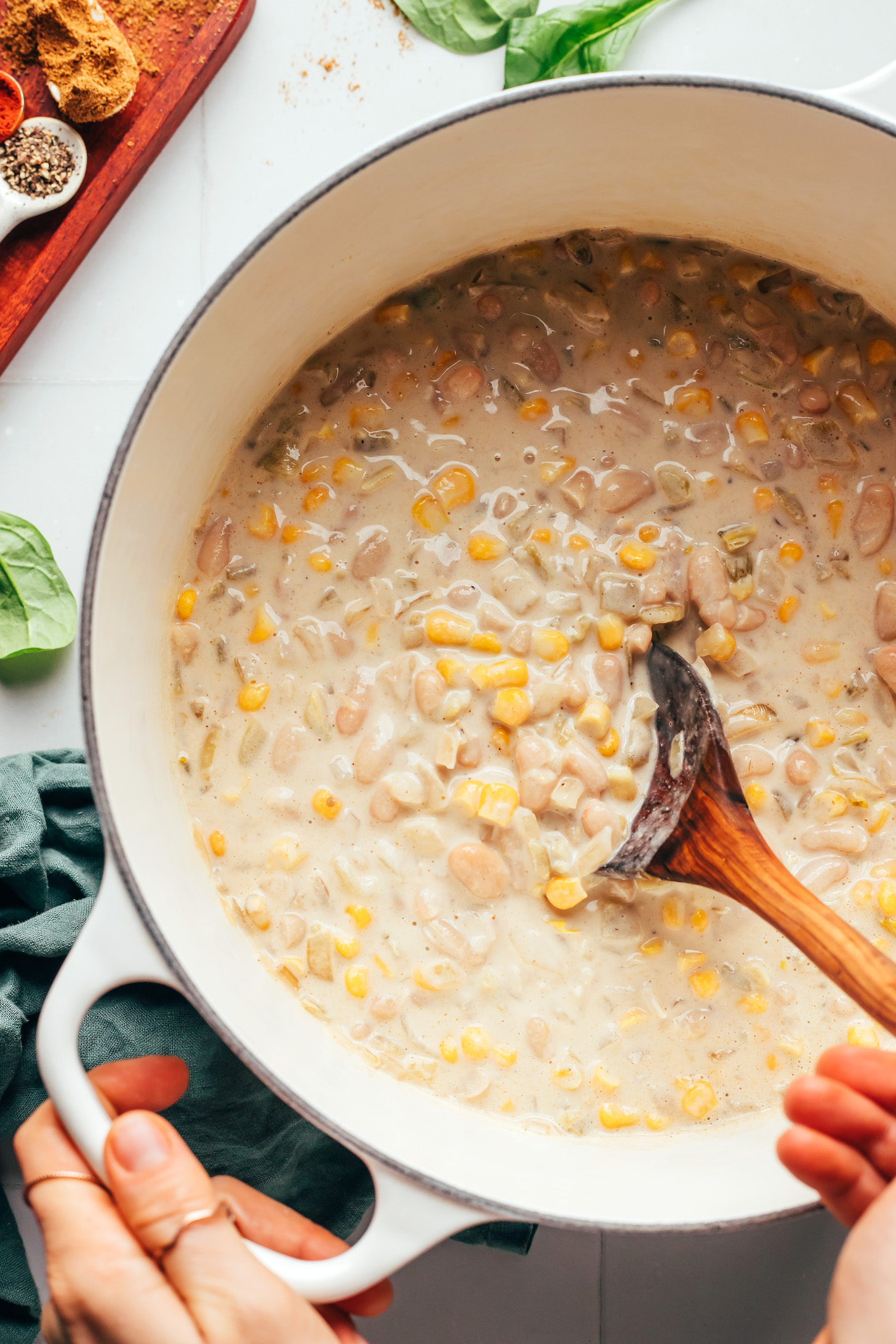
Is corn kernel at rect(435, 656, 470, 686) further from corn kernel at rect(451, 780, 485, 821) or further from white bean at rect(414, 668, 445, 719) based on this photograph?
corn kernel at rect(451, 780, 485, 821)

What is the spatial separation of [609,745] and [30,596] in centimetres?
71

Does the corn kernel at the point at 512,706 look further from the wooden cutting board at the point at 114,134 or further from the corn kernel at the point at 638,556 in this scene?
the wooden cutting board at the point at 114,134

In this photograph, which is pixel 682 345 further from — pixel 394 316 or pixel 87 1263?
pixel 87 1263

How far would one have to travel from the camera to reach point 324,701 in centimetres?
109

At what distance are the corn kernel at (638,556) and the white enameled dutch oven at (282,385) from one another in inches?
14.3

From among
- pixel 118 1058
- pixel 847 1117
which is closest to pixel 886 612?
pixel 847 1117

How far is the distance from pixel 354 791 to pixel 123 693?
10.6 inches

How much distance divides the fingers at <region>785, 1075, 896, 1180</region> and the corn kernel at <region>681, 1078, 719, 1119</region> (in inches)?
12.8

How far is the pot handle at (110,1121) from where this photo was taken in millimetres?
821

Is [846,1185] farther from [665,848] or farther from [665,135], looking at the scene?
[665,135]

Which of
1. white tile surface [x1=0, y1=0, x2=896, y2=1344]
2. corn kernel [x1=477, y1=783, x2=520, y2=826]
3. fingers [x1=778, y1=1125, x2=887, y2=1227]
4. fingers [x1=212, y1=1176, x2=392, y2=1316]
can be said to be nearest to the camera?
fingers [x1=778, y1=1125, x2=887, y2=1227]

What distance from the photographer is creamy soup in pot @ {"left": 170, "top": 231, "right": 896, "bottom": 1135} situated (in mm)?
1080

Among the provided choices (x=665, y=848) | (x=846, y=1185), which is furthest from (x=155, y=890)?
(x=846, y=1185)

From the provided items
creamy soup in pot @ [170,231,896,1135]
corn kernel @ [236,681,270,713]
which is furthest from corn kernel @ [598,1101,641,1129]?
corn kernel @ [236,681,270,713]
